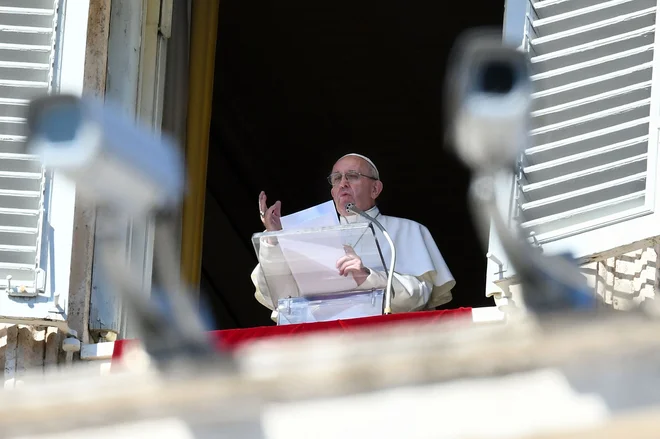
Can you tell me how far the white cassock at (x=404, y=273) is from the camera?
22.4ft

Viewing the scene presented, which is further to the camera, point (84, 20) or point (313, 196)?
point (313, 196)

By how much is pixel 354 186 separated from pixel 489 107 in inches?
203

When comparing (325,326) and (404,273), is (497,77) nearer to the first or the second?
(325,326)

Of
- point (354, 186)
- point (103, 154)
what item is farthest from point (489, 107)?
point (354, 186)

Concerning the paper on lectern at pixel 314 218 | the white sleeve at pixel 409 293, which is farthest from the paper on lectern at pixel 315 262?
the white sleeve at pixel 409 293

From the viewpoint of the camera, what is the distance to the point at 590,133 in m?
6.23

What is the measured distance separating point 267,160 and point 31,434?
9.90 m

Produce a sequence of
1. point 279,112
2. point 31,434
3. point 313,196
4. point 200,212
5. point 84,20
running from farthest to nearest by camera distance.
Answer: point 313,196 < point 279,112 < point 200,212 < point 84,20 < point 31,434

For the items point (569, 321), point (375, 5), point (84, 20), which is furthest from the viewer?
point (375, 5)

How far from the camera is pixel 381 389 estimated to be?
310 cm

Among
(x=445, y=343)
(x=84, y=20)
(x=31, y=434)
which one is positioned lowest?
(x=31, y=434)

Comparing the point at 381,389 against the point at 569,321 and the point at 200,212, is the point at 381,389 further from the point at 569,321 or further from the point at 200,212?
the point at 200,212

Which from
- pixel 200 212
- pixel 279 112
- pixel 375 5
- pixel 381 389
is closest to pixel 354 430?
pixel 381 389

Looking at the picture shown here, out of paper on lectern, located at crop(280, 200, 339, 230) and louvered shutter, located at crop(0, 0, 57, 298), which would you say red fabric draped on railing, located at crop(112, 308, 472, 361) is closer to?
louvered shutter, located at crop(0, 0, 57, 298)
